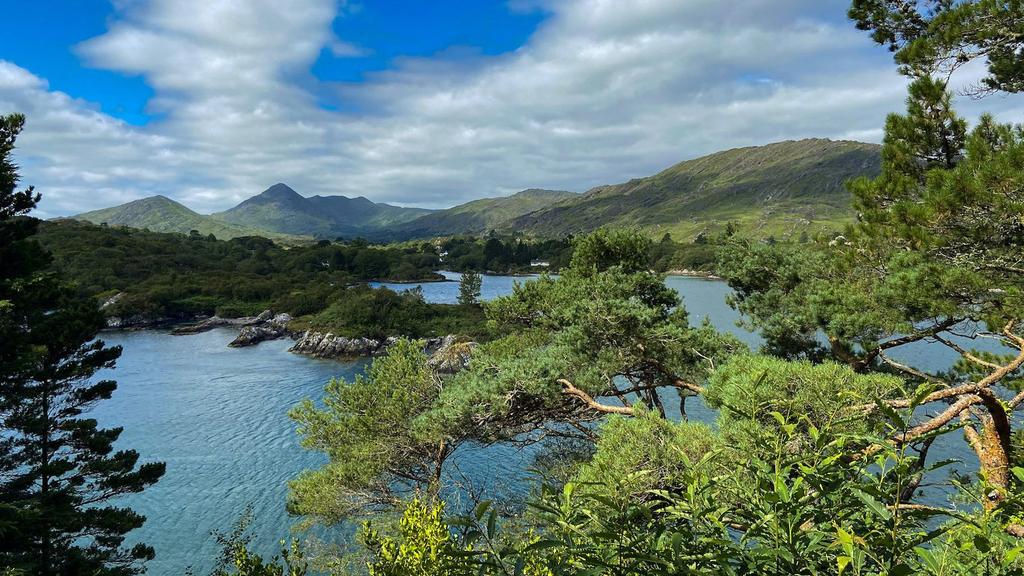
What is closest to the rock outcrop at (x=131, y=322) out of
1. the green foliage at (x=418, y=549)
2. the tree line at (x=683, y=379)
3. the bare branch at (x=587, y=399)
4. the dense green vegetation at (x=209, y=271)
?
the dense green vegetation at (x=209, y=271)

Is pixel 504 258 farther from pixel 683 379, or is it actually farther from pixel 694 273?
pixel 683 379

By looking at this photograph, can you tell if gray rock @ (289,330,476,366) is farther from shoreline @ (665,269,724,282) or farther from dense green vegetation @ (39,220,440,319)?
shoreline @ (665,269,724,282)

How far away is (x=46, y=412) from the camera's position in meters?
16.5

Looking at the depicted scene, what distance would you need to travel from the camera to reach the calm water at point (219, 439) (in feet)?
83.3

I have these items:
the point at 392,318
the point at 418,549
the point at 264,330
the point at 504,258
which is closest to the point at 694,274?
the point at 504,258

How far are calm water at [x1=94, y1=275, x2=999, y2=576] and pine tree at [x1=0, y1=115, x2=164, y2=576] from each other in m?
6.98

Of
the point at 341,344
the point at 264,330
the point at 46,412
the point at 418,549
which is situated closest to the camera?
the point at 418,549

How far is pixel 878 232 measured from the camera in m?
11.7

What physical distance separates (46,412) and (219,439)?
70.6 feet

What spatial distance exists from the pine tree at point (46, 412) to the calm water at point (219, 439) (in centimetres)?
698

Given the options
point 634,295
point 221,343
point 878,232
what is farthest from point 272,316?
point 878,232

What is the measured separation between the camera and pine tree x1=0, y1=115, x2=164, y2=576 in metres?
14.1

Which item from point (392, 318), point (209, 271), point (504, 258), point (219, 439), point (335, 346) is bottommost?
point (219, 439)

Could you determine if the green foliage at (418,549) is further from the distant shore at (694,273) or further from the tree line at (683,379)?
the distant shore at (694,273)
